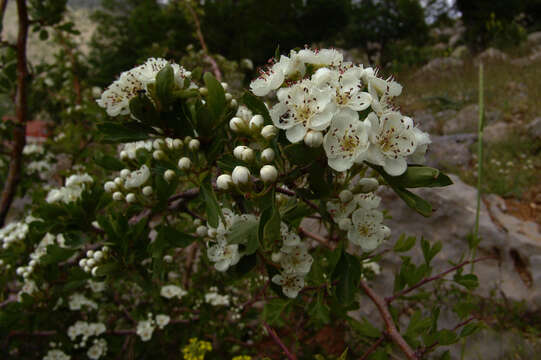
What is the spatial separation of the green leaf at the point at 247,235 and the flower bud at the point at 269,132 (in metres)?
0.26

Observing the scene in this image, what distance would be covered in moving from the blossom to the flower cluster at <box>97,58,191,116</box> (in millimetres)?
347

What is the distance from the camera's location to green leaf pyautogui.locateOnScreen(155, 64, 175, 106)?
95 centimetres

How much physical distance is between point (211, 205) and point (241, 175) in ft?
0.44

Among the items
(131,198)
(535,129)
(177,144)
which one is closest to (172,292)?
(131,198)

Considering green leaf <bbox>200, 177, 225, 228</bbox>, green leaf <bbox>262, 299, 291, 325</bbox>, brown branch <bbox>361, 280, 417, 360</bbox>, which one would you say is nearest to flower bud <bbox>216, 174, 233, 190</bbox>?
green leaf <bbox>200, 177, 225, 228</bbox>

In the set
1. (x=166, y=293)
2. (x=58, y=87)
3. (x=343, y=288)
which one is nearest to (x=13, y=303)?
(x=166, y=293)

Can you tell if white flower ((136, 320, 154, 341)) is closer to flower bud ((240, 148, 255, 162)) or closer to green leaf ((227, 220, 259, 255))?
green leaf ((227, 220, 259, 255))

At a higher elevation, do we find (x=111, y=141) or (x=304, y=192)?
(x=111, y=141)

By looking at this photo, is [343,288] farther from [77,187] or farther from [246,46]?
[246,46]

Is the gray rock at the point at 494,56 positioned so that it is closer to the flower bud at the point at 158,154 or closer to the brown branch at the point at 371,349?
the brown branch at the point at 371,349

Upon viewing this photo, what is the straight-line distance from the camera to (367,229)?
1060 mm

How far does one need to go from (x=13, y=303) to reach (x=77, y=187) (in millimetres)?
661

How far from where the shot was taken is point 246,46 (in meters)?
16.1

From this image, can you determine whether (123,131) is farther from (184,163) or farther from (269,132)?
(269,132)
